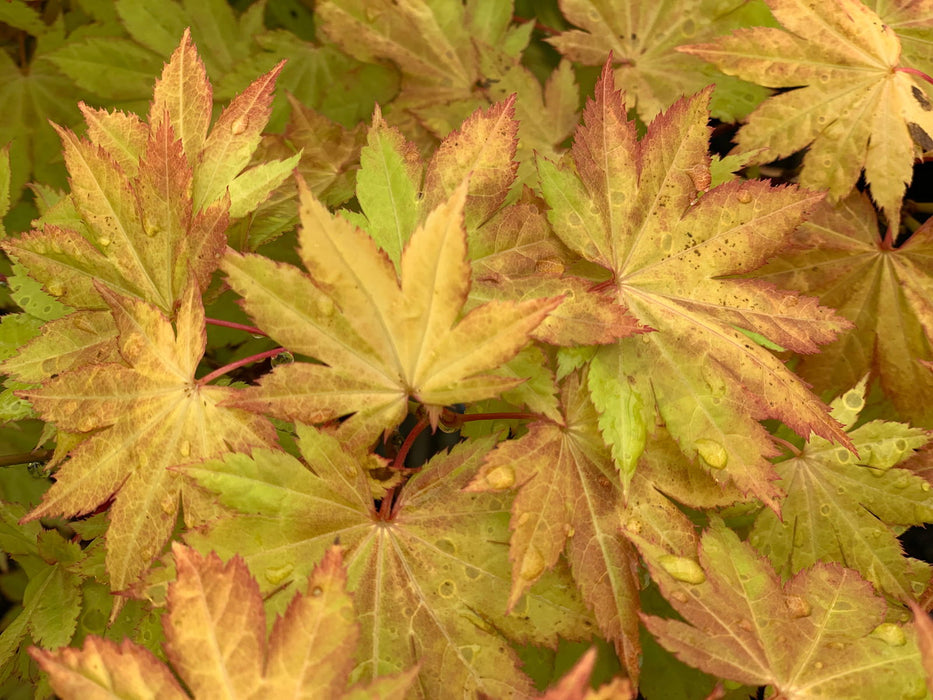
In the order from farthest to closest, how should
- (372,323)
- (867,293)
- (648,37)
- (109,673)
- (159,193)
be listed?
(648,37), (867,293), (159,193), (372,323), (109,673)

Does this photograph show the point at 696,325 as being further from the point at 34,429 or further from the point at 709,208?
the point at 34,429

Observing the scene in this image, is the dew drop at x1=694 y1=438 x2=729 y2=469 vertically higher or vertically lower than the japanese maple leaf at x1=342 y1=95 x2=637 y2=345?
lower

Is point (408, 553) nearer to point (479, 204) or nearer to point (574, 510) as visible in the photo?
point (574, 510)

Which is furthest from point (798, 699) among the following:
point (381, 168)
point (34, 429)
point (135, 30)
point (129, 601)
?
point (135, 30)

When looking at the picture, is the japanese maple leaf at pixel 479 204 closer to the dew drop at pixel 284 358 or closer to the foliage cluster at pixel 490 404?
the foliage cluster at pixel 490 404

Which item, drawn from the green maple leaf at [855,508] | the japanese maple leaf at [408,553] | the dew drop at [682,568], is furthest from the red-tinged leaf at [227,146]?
the green maple leaf at [855,508]

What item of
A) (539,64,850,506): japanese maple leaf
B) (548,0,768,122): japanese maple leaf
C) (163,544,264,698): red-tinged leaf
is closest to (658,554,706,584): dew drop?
(539,64,850,506): japanese maple leaf

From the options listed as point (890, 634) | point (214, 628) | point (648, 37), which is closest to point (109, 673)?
point (214, 628)

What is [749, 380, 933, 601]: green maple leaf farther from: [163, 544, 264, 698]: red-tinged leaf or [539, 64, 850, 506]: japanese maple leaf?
[163, 544, 264, 698]: red-tinged leaf
